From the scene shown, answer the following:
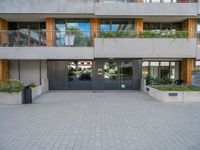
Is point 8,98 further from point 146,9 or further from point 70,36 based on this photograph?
point 146,9

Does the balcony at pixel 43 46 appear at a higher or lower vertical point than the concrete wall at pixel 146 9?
lower

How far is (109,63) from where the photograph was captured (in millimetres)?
17578

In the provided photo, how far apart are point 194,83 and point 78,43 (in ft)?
33.1

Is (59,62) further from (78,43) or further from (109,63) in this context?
(109,63)

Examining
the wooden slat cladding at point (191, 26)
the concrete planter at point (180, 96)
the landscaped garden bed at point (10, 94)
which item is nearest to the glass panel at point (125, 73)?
the concrete planter at point (180, 96)

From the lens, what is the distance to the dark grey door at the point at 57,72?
57.5 ft

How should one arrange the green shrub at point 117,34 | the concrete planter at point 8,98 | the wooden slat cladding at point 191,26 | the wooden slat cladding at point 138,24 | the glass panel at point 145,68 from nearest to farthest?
the concrete planter at point 8,98
the green shrub at point 117,34
the wooden slat cladding at point 191,26
the wooden slat cladding at point 138,24
the glass panel at point 145,68

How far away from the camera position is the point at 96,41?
15.3 meters

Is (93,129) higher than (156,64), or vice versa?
(156,64)

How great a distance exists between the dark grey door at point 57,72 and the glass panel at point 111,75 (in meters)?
3.92

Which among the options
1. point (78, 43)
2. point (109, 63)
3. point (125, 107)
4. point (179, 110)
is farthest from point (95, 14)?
point (179, 110)

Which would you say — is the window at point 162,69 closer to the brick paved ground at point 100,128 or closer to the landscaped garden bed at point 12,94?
the brick paved ground at point 100,128

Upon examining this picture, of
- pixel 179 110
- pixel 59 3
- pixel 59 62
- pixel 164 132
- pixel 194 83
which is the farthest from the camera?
pixel 59 62

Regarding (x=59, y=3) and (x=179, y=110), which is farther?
(x=59, y=3)
